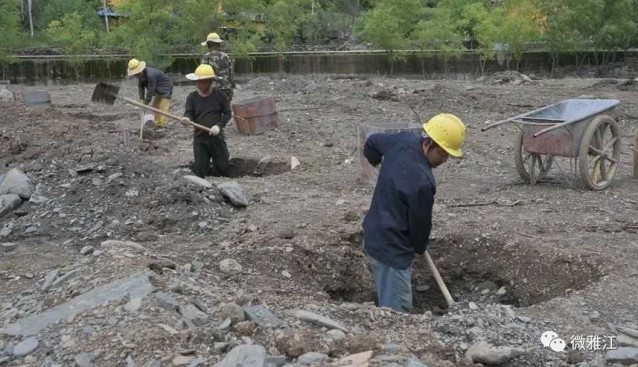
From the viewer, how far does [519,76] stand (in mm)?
21734

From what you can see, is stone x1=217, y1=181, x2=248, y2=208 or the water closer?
stone x1=217, y1=181, x2=248, y2=208

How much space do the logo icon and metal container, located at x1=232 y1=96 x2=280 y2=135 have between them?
Result: 7.95m

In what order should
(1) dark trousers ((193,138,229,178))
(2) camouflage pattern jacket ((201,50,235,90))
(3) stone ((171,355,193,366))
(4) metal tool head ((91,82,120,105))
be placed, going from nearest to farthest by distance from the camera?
(3) stone ((171,355,193,366))
(1) dark trousers ((193,138,229,178))
(4) metal tool head ((91,82,120,105))
(2) camouflage pattern jacket ((201,50,235,90))

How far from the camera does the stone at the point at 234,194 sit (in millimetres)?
6973

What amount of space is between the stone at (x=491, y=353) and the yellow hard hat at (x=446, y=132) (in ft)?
3.71

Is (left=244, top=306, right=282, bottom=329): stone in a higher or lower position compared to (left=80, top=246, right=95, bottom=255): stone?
higher

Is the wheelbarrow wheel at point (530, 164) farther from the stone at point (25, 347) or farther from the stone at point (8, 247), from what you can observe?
the stone at point (25, 347)

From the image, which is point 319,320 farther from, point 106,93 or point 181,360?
point 106,93

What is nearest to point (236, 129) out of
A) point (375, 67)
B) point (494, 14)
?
point (375, 67)

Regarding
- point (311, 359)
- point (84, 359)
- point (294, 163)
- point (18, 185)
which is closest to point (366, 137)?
point (294, 163)

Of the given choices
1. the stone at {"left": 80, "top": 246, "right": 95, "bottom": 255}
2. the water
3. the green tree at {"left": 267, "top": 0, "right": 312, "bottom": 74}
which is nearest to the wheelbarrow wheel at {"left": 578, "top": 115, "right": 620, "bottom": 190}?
the stone at {"left": 80, "top": 246, "right": 95, "bottom": 255}

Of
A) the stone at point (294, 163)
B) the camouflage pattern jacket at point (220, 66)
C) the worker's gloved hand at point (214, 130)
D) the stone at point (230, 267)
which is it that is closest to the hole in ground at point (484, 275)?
the stone at point (230, 267)

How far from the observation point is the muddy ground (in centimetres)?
372

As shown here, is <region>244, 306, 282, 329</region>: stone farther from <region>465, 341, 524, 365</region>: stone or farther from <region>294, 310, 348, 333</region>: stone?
<region>465, 341, 524, 365</region>: stone
